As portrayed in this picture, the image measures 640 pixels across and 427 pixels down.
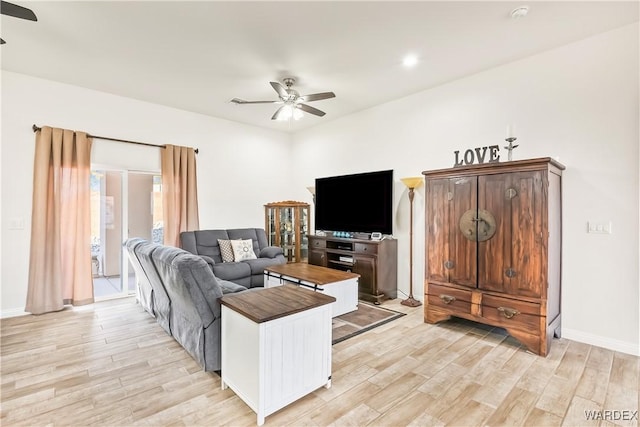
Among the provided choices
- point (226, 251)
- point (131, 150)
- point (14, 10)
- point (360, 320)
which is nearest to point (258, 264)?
point (226, 251)

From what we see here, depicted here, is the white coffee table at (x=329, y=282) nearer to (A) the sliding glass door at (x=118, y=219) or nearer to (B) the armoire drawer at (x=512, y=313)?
(B) the armoire drawer at (x=512, y=313)

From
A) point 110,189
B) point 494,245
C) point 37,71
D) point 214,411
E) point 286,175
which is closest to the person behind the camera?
point 214,411

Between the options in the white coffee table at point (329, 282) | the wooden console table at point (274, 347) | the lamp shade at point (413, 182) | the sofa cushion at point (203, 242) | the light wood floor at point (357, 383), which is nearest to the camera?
the wooden console table at point (274, 347)

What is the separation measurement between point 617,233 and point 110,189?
6264mm

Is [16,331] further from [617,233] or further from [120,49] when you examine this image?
[617,233]

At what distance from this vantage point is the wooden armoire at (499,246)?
2.76 m

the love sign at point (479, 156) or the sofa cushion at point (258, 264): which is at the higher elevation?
the love sign at point (479, 156)

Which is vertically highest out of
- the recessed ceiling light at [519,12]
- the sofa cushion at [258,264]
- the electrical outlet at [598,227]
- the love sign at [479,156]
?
the recessed ceiling light at [519,12]

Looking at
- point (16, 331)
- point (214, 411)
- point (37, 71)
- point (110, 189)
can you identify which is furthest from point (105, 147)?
point (214, 411)

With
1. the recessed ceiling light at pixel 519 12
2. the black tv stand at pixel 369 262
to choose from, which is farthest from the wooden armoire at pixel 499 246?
the recessed ceiling light at pixel 519 12

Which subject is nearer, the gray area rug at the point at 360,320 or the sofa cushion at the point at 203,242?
the gray area rug at the point at 360,320

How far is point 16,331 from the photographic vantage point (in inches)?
128

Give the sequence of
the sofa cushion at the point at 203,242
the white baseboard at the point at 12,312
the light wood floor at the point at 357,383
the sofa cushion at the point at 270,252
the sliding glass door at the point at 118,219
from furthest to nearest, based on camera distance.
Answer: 1. the sofa cushion at the point at 270,252
2. the sofa cushion at the point at 203,242
3. the sliding glass door at the point at 118,219
4. the white baseboard at the point at 12,312
5. the light wood floor at the point at 357,383

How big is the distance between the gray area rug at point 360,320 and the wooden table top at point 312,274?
473 mm
